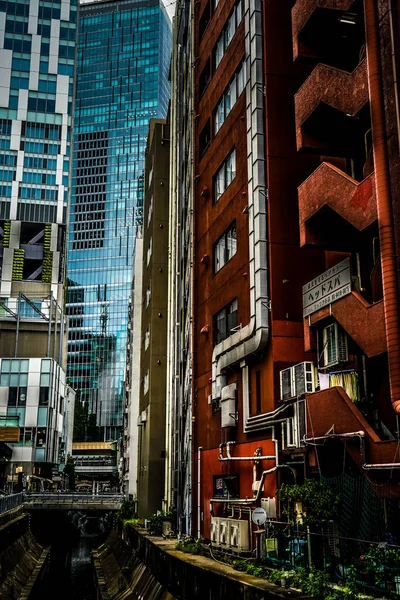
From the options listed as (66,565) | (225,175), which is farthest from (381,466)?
(66,565)

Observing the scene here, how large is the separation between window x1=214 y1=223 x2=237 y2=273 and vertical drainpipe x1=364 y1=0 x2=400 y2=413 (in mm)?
12006

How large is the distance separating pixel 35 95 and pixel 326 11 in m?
121

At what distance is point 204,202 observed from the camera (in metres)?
32.8

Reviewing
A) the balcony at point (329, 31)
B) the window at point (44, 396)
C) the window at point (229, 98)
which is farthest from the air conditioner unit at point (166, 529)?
the window at point (44, 396)

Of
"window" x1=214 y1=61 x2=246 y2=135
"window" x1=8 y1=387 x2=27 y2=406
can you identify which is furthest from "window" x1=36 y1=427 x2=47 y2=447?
"window" x1=214 y1=61 x2=246 y2=135

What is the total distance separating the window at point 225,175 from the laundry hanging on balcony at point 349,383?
1204 centimetres

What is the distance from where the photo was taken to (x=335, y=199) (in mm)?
17828

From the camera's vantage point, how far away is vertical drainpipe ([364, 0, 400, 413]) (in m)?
15.0

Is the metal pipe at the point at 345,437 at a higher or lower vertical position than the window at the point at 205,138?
lower

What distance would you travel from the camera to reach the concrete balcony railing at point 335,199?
16.5 meters

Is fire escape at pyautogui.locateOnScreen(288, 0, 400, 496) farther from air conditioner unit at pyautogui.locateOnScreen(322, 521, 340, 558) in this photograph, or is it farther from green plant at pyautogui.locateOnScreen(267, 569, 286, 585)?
green plant at pyautogui.locateOnScreen(267, 569, 286, 585)

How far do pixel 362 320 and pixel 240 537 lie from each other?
8.74 meters

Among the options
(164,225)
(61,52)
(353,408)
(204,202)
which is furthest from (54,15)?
(353,408)

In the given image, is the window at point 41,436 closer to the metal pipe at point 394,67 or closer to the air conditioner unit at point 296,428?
the air conditioner unit at point 296,428
